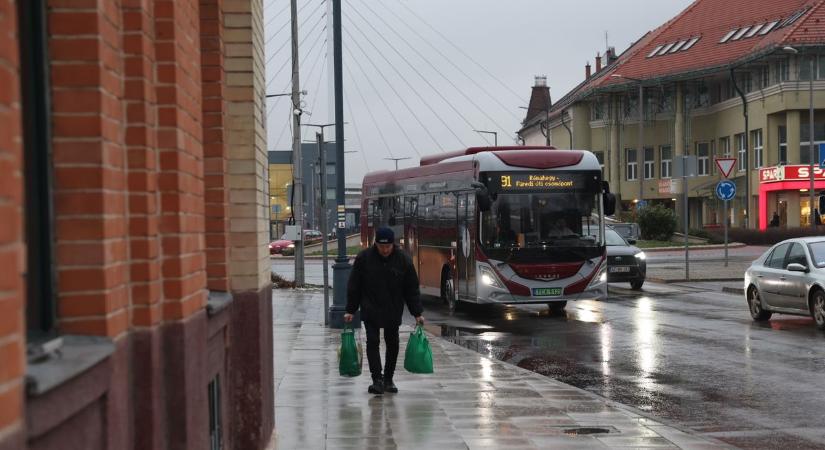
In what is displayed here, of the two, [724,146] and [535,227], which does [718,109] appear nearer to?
[724,146]

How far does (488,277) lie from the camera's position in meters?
22.1

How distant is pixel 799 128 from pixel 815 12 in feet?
19.3

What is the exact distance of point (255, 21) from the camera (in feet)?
25.9

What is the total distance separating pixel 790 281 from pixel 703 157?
5615 centimetres

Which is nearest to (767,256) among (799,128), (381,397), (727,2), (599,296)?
(599,296)

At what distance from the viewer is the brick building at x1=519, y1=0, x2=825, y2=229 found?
201 ft

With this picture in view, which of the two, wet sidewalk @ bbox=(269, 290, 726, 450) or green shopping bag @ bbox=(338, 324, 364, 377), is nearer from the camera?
wet sidewalk @ bbox=(269, 290, 726, 450)

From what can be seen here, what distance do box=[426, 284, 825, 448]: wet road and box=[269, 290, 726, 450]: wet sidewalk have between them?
57 cm

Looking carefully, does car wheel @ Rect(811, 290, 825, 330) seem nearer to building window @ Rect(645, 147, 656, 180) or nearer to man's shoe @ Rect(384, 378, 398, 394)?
man's shoe @ Rect(384, 378, 398, 394)

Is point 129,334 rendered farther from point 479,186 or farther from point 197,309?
point 479,186

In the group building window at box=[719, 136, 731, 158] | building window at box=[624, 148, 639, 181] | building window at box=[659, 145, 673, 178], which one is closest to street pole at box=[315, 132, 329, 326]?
building window at box=[719, 136, 731, 158]

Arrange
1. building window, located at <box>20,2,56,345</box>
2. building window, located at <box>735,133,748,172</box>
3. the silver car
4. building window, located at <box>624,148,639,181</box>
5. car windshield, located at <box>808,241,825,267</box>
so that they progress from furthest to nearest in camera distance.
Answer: building window, located at <box>624,148,639,181</box> → building window, located at <box>735,133,748,172</box> → car windshield, located at <box>808,241,825,267</box> → the silver car → building window, located at <box>20,2,56,345</box>

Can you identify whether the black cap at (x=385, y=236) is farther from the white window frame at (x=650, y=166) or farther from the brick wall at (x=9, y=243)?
the white window frame at (x=650, y=166)

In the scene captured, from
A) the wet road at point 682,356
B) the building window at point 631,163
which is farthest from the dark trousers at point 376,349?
the building window at point 631,163
